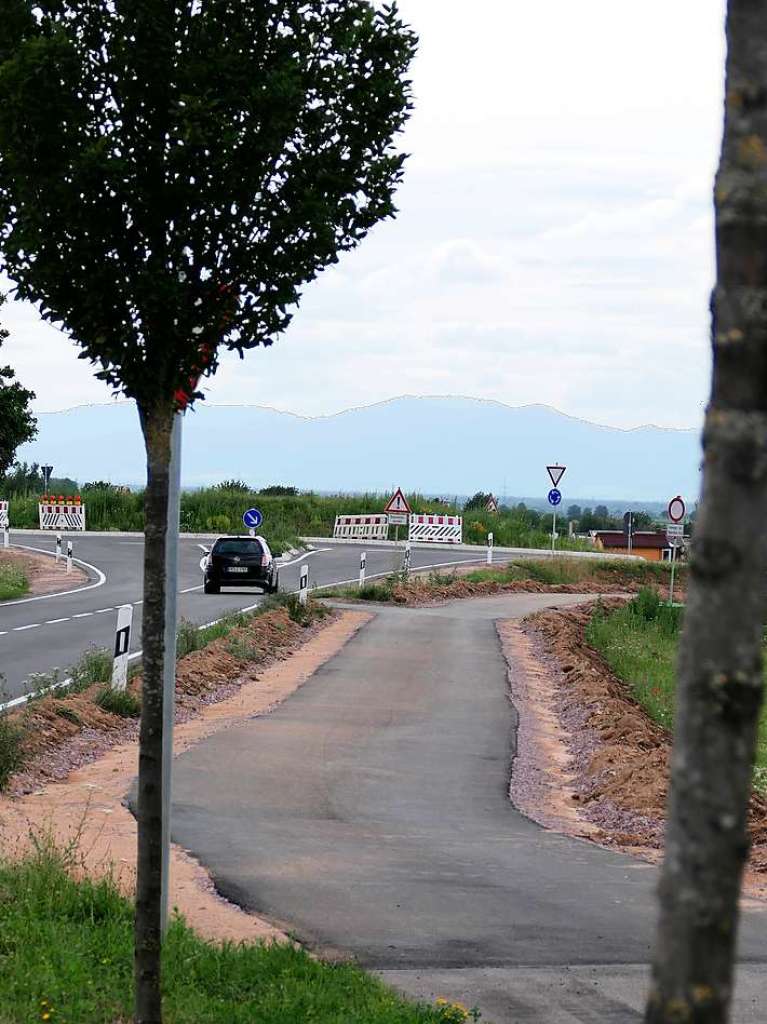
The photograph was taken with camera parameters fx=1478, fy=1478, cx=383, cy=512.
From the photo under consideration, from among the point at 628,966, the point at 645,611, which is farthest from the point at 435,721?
the point at 645,611

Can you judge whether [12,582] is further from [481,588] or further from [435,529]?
[435,529]

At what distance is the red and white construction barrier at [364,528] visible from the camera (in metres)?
66.4

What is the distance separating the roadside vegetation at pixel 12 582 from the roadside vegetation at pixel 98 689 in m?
9.72

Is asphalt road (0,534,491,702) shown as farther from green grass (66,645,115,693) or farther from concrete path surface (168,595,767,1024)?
concrete path surface (168,595,767,1024)

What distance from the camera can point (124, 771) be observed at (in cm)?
1288

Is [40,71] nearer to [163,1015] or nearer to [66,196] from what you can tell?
[66,196]

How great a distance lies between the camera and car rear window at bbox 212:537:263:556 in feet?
119

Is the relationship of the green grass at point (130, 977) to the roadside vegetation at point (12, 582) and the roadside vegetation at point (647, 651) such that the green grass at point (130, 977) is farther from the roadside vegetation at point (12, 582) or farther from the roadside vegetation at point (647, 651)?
the roadside vegetation at point (12, 582)

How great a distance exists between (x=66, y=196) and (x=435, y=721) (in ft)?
39.2

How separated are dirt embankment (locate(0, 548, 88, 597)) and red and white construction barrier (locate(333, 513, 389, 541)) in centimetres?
1808

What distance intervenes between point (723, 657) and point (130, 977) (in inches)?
170

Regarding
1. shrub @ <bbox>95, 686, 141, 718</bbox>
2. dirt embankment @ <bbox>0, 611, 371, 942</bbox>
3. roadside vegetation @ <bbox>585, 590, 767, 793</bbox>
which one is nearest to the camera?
dirt embankment @ <bbox>0, 611, 371, 942</bbox>

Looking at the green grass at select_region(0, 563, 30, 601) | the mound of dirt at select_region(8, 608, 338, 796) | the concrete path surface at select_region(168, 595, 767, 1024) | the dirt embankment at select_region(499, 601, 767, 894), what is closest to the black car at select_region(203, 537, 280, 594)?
the green grass at select_region(0, 563, 30, 601)

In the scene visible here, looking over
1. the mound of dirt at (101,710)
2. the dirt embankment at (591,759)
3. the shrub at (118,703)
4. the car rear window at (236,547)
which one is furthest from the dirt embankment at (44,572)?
the shrub at (118,703)
